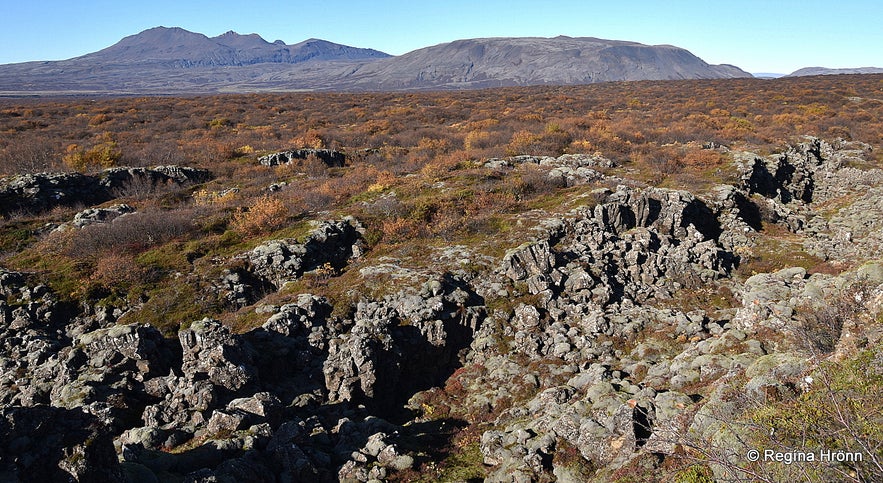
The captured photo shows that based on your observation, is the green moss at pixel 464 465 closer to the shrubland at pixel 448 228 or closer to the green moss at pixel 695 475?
the shrubland at pixel 448 228

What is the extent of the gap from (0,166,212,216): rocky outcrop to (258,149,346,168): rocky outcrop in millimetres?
4901

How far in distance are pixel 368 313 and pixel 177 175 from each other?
26.0 m

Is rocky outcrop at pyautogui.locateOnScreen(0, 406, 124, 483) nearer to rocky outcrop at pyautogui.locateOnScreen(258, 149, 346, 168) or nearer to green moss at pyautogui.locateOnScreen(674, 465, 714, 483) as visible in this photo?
green moss at pyautogui.locateOnScreen(674, 465, 714, 483)

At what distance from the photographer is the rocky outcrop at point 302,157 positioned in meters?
37.9

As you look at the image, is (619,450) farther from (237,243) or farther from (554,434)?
(237,243)

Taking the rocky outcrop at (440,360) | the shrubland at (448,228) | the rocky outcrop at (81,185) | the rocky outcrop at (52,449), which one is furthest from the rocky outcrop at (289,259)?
the rocky outcrop at (81,185)

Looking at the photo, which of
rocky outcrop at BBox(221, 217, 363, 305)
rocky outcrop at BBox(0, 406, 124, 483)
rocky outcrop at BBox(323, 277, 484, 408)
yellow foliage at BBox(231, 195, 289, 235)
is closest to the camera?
rocky outcrop at BBox(0, 406, 124, 483)

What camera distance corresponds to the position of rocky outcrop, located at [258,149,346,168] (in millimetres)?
37906

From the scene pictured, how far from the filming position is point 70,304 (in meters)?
15.8

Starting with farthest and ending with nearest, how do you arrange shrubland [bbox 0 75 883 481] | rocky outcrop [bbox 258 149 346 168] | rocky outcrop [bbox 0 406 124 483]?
rocky outcrop [bbox 258 149 346 168]
shrubland [bbox 0 75 883 481]
rocky outcrop [bbox 0 406 124 483]

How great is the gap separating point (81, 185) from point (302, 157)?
15.3m

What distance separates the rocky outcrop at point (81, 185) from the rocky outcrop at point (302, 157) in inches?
193

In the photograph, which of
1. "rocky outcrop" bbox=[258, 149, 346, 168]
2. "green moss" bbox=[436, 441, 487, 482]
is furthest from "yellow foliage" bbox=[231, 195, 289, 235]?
"green moss" bbox=[436, 441, 487, 482]

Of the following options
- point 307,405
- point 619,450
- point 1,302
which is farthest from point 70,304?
point 619,450
